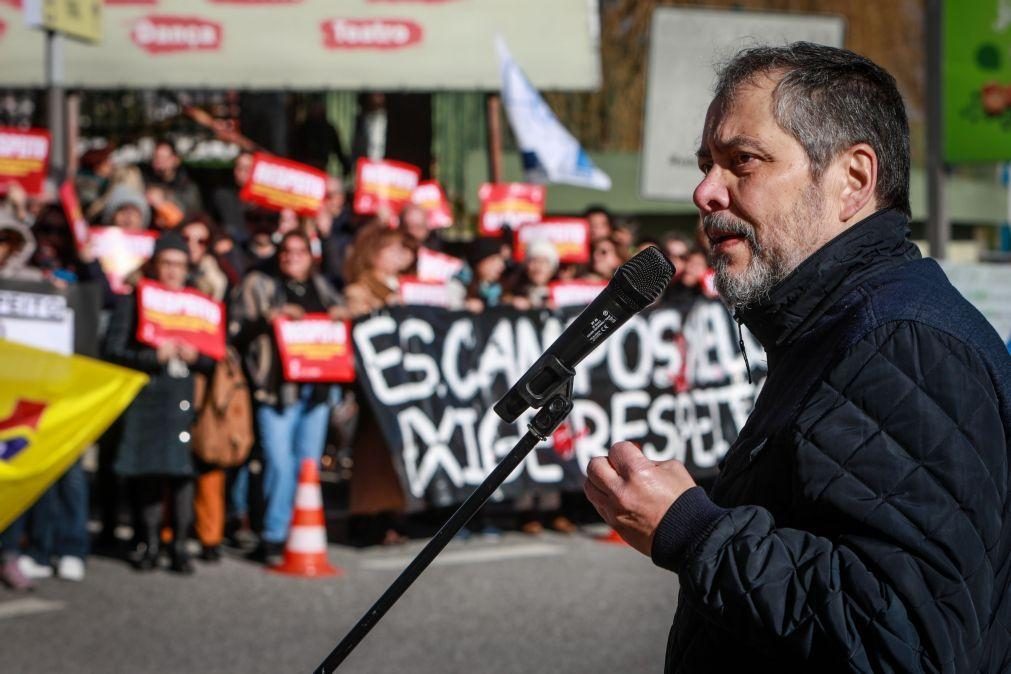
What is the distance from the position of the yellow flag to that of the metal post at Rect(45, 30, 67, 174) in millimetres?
4053

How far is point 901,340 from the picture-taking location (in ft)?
7.08

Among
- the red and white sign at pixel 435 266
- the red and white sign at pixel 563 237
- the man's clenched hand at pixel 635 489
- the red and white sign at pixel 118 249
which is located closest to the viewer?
the man's clenched hand at pixel 635 489

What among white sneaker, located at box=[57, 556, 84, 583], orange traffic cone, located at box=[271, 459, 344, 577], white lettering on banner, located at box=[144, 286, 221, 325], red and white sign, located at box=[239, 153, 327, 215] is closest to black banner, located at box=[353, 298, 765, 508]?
orange traffic cone, located at box=[271, 459, 344, 577]

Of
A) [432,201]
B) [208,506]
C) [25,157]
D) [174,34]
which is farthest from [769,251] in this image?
[174,34]

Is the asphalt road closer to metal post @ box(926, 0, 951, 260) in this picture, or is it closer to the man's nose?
metal post @ box(926, 0, 951, 260)

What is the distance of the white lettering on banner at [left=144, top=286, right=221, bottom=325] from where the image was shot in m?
9.06

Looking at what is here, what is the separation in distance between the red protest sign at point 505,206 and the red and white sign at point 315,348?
15.9 ft

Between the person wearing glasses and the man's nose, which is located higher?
the man's nose

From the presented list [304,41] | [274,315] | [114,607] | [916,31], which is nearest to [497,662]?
[114,607]

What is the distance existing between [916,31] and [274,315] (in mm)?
23948

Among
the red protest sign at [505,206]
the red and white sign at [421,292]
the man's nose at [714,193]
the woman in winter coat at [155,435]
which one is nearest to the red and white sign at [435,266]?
the red and white sign at [421,292]

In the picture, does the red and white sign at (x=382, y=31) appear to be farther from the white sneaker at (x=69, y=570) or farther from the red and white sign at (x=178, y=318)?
the white sneaker at (x=69, y=570)

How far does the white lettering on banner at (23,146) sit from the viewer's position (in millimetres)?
12125

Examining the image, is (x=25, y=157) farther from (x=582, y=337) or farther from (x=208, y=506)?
(x=582, y=337)
